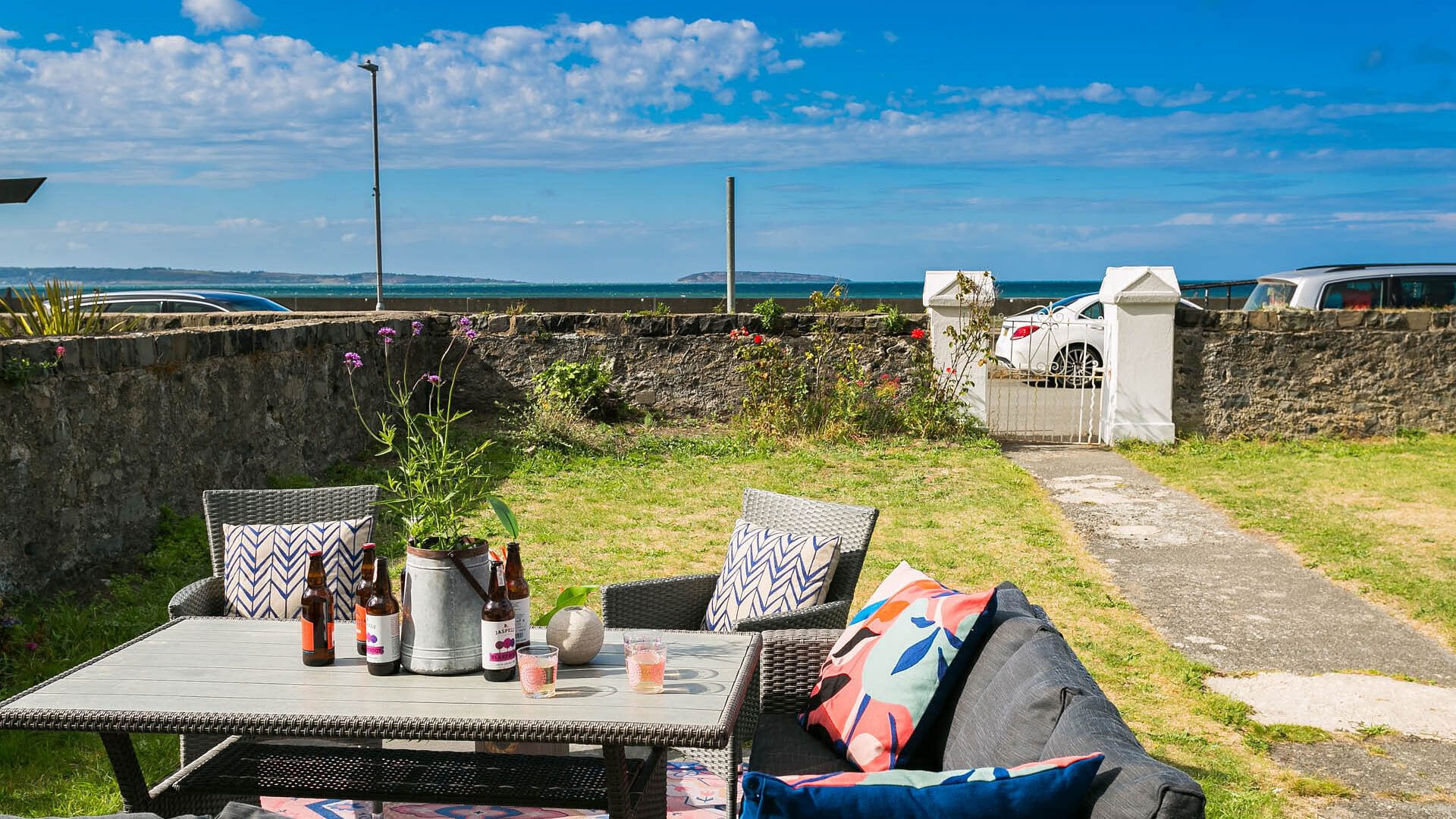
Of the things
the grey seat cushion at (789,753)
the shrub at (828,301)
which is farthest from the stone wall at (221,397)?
the grey seat cushion at (789,753)

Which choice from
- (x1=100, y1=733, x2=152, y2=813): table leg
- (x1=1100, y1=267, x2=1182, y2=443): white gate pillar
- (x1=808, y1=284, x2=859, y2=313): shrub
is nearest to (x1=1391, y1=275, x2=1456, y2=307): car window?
(x1=1100, y1=267, x2=1182, y2=443): white gate pillar

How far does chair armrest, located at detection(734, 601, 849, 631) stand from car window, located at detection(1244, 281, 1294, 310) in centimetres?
839

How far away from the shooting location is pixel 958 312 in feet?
32.1

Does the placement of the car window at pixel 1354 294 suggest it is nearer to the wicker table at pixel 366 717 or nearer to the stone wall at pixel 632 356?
the stone wall at pixel 632 356

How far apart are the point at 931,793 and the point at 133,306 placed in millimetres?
12135

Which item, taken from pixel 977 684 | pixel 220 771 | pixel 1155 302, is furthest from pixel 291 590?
pixel 1155 302

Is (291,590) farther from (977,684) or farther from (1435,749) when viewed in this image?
(1435,749)

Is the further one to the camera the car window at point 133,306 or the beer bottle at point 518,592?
the car window at point 133,306

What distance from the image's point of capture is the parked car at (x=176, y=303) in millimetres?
11523

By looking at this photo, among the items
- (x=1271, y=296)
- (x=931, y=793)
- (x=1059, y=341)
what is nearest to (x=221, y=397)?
(x=931, y=793)

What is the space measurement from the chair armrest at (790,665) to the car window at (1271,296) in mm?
8662

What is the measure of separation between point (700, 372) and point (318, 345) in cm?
362

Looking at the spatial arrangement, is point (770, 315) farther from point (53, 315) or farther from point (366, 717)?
point (366, 717)

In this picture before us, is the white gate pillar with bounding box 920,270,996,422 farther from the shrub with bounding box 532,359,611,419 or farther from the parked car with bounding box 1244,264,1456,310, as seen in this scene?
the shrub with bounding box 532,359,611,419
